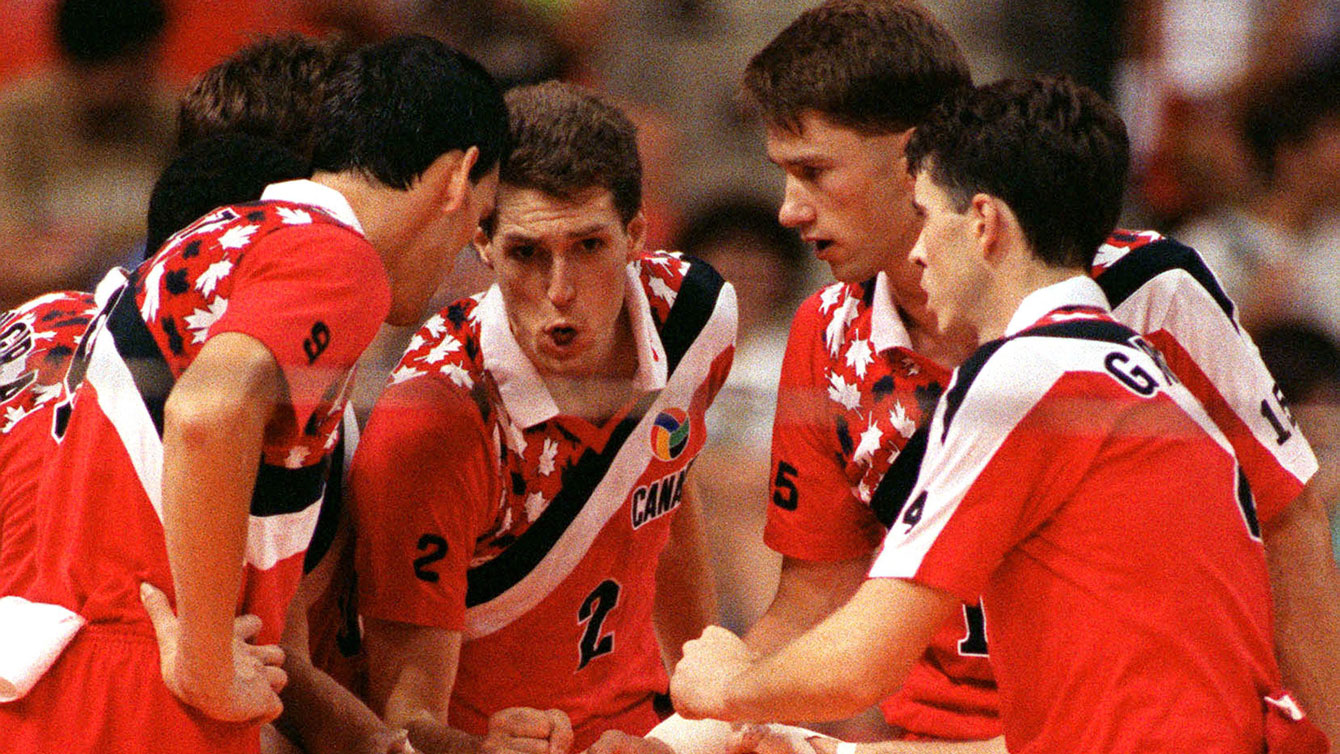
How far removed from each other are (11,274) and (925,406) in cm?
130

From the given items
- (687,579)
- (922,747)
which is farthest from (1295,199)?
(687,579)

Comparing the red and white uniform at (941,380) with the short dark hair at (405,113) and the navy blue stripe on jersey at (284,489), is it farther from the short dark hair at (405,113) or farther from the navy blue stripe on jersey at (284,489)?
the navy blue stripe on jersey at (284,489)

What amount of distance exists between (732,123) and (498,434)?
0.65 meters

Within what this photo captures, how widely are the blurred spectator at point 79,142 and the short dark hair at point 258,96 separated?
0.96 feet

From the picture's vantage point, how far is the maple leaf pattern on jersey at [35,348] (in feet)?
7.26

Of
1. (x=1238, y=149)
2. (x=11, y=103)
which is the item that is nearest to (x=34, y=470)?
(x=11, y=103)

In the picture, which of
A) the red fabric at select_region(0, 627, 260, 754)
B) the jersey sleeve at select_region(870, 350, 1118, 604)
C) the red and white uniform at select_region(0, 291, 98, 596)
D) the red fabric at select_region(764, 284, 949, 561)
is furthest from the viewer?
the red fabric at select_region(764, 284, 949, 561)

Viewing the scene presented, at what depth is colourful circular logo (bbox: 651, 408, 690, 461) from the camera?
2.54 meters

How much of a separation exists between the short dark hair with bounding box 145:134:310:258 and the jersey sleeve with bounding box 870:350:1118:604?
3.16 ft

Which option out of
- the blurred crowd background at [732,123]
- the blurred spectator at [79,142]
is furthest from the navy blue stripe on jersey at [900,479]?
the blurred spectator at [79,142]

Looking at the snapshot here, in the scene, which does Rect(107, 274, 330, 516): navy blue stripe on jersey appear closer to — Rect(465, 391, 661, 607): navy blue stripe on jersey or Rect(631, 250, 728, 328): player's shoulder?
Rect(465, 391, 661, 607): navy blue stripe on jersey

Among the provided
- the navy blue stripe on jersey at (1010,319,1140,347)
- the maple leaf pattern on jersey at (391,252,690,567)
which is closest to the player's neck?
the navy blue stripe on jersey at (1010,319,1140,347)

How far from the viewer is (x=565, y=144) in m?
2.33

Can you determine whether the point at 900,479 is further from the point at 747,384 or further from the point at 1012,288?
the point at 1012,288
